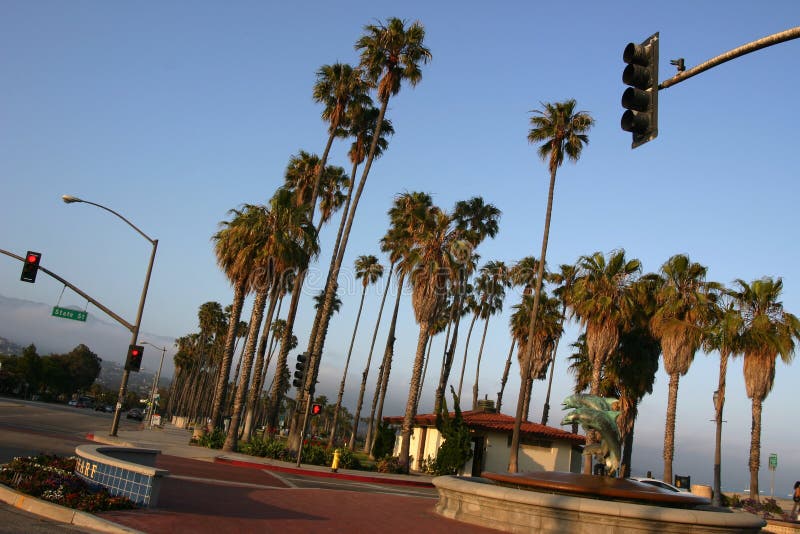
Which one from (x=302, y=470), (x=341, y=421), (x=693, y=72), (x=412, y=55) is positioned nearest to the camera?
(x=693, y=72)

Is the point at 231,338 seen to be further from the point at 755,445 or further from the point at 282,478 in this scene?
the point at 755,445

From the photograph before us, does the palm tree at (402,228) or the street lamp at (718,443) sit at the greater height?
the palm tree at (402,228)

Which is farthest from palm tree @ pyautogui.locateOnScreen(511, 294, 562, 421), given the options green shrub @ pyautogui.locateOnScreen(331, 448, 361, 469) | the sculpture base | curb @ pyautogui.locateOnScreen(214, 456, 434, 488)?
the sculpture base

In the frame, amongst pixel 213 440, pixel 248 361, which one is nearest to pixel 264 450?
pixel 213 440

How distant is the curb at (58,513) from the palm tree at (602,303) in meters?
32.0

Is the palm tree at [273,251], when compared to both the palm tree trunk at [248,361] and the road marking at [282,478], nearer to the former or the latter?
the palm tree trunk at [248,361]

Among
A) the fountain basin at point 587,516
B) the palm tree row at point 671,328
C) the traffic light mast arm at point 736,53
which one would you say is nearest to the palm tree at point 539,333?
the palm tree row at point 671,328

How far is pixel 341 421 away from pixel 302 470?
4838 inches

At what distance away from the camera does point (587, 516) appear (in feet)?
47.0

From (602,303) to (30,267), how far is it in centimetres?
2940

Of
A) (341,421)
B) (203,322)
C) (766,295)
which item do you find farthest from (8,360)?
(766,295)

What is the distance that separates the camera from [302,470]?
2777 centimetres

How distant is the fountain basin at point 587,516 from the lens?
14039mm

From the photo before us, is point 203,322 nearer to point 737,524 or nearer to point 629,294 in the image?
point 629,294
